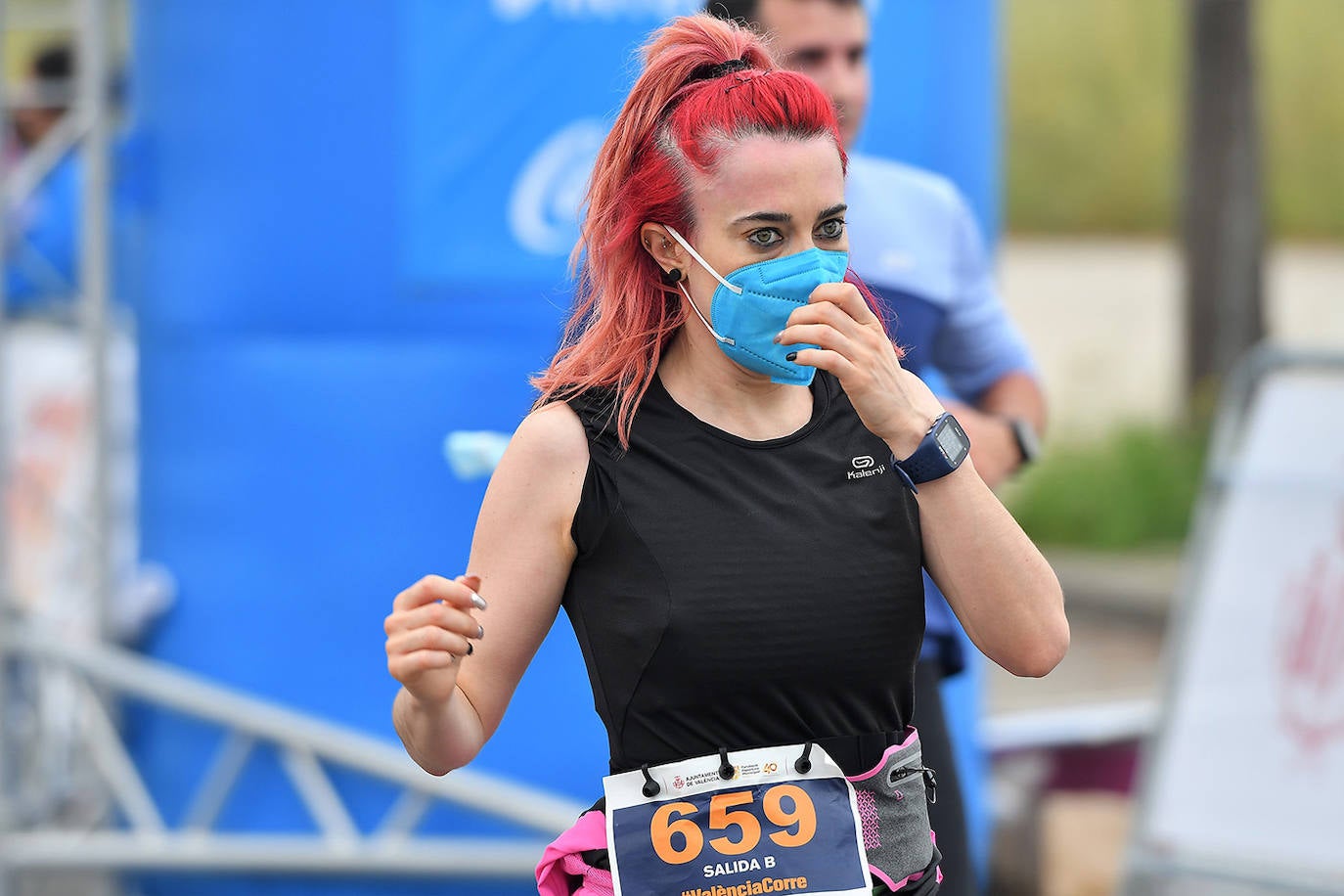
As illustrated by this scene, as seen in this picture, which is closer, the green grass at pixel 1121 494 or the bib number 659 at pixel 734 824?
the bib number 659 at pixel 734 824

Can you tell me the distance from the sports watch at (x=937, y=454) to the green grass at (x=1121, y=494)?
939 centimetres

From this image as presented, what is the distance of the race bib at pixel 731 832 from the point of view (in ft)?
6.00

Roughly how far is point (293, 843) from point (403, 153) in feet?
5.45

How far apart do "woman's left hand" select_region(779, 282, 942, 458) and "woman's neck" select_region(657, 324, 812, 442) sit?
15 centimetres

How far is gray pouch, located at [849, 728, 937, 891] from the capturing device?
189cm

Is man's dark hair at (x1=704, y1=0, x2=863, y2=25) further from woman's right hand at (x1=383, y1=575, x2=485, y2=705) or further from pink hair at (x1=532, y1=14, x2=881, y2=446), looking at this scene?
woman's right hand at (x1=383, y1=575, x2=485, y2=705)

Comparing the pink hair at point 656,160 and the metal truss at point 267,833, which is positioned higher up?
the metal truss at point 267,833

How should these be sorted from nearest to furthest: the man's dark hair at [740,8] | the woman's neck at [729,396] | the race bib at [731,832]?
the race bib at [731,832], the woman's neck at [729,396], the man's dark hair at [740,8]

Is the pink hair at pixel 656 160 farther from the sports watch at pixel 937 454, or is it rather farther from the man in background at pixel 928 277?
the man in background at pixel 928 277

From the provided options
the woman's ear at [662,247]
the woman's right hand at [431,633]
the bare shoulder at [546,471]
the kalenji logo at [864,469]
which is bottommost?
the woman's right hand at [431,633]

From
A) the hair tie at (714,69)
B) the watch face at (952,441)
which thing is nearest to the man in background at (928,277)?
the hair tie at (714,69)

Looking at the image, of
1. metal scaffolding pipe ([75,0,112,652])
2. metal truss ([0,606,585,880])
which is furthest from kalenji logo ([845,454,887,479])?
metal scaffolding pipe ([75,0,112,652])

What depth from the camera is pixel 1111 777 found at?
584 cm

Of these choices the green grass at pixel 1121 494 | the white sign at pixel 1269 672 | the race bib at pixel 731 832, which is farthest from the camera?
the green grass at pixel 1121 494
